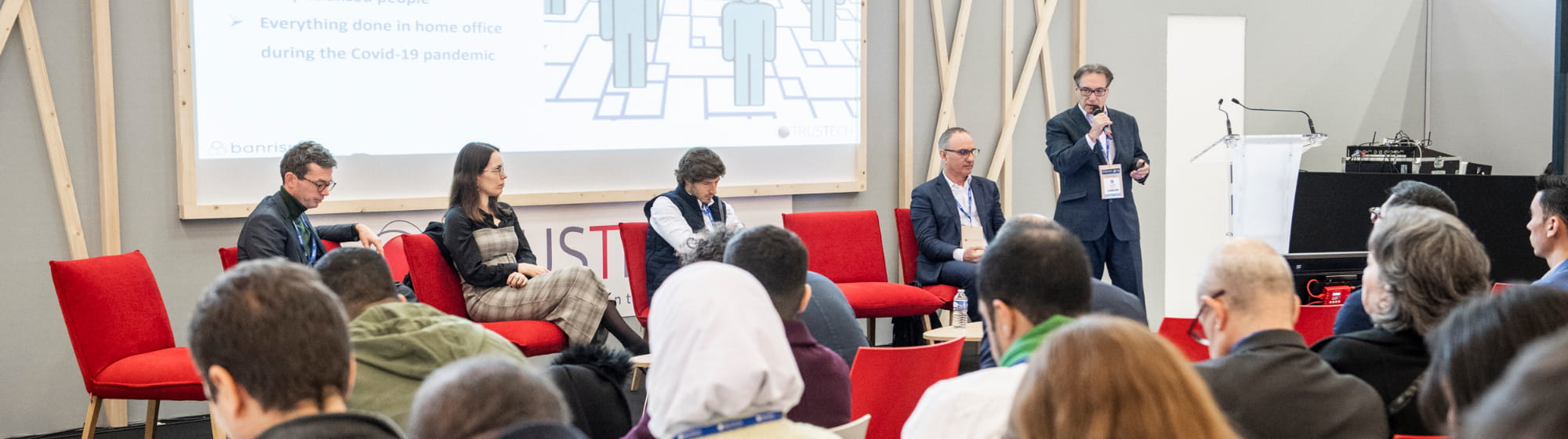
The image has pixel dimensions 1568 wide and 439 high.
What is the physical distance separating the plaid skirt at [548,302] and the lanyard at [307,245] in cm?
63

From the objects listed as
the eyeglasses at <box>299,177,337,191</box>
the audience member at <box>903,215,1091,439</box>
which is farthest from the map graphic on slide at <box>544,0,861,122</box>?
the audience member at <box>903,215,1091,439</box>

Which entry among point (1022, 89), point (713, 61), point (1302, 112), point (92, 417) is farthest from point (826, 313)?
point (1302, 112)

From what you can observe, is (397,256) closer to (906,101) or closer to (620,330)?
(620,330)

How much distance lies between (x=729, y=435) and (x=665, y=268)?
3475 millimetres

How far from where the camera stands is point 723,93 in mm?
6094

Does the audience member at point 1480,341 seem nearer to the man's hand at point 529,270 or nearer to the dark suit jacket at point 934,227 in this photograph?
the man's hand at point 529,270

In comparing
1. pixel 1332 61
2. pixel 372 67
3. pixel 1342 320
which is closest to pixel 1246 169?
pixel 1332 61

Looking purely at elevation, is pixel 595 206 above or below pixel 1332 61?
below

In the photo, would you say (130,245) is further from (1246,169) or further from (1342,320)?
(1246,169)

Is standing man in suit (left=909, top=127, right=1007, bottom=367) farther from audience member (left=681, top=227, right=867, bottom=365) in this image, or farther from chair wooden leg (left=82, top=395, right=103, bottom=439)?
chair wooden leg (left=82, top=395, right=103, bottom=439)

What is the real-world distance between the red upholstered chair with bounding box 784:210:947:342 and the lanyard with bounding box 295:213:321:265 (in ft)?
7.42

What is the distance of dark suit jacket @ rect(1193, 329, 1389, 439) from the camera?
1.98 m

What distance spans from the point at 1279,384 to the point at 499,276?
137 inches

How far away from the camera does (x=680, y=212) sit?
17.4 ft
